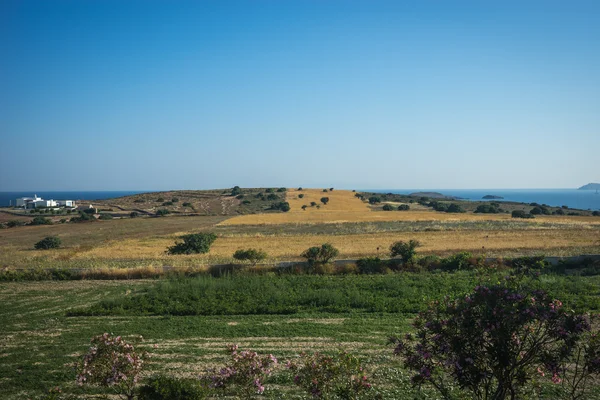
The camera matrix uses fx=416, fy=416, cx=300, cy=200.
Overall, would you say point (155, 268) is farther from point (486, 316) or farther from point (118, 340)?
point (486, 316)

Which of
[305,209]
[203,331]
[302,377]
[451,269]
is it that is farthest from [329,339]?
[305,209]

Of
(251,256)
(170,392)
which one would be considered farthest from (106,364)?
(251,256)

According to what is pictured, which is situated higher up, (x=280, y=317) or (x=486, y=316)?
(x=486, y=316)

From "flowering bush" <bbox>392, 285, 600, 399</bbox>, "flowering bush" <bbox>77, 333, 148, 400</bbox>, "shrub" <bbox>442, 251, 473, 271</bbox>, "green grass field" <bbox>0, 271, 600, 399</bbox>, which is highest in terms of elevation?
"flowering bush" <bbox>392, 285, 600, 399</bbox>

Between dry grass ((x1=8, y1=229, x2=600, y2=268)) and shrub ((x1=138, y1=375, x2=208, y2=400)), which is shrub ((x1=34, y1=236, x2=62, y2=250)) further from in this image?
shrub ((x1=138, y1=375, x2=208, y2=400))

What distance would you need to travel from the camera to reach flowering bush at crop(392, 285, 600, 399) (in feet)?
19.3

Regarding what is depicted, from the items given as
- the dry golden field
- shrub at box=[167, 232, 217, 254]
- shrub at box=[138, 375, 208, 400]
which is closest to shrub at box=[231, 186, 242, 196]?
the dry golden field

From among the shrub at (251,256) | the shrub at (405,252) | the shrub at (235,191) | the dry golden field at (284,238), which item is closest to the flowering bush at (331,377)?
the shrub at (405,252)

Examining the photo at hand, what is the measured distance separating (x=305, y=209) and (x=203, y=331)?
81.4 meters

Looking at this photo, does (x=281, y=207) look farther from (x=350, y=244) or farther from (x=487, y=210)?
(x=350, y=244)

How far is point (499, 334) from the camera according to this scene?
588 cm

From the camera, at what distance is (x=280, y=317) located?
1856 cm

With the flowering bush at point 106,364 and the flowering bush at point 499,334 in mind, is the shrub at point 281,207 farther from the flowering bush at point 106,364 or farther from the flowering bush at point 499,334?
the flowering bush at point 499,334

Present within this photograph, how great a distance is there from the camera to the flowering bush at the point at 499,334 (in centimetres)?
588
